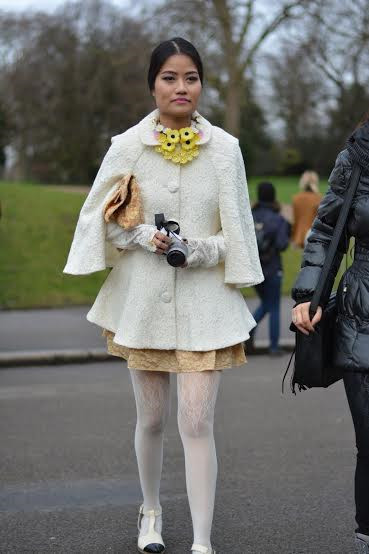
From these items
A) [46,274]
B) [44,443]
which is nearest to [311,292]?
[44,443]

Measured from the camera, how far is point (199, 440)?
12.7ft

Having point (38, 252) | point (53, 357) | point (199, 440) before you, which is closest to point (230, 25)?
point (38, 252)

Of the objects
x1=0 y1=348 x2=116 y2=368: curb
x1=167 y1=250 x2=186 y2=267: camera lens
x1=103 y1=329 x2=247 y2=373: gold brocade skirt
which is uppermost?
x1=167 y1=250 x2=186 y2=267: camera lens

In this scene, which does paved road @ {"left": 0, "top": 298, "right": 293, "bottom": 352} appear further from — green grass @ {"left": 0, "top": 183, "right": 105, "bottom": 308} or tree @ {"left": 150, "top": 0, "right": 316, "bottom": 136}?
tree @ {"left": 150, "top": 0, "right": 316, "bottom": 136}

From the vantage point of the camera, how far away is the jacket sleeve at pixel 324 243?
3.63 m

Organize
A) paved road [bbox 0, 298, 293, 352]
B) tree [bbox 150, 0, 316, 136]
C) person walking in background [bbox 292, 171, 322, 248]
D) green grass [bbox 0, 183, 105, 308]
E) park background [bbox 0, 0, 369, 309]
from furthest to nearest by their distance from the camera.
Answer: tree [bbox 150, 0, 316, 136], park background [bbox 0, 0, 369, 309], green grass [bbox 0, 183, 105, 308], person walking in background [bbox 292, 171, 322, 248], paved road [bbox 0, 298, 293, 352]

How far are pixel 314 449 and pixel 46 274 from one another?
9868 millimetres

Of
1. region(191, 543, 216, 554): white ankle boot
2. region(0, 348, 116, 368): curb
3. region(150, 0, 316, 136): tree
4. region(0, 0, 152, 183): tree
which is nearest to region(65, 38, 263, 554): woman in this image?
region(191, 543, 216, 554): white ankle boot

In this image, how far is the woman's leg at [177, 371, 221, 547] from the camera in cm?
383

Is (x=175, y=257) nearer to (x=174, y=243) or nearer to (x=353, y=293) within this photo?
(x=174, y=243)

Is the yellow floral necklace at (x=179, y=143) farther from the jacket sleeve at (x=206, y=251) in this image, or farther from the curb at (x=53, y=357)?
the curb at (x=53, y=357)

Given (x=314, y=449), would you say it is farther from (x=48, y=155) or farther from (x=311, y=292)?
(x=48, y=155)

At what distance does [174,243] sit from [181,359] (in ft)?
1.57

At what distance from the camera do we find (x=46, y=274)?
15398mm
